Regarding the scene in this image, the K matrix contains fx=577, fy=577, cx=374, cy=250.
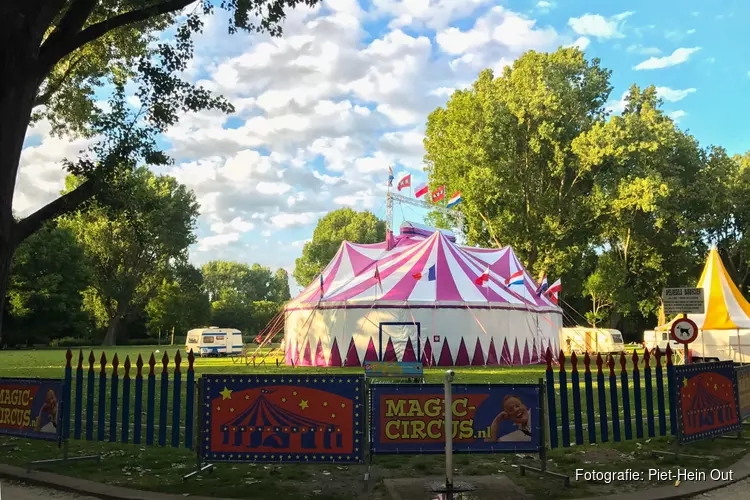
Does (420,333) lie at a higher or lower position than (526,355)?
higher

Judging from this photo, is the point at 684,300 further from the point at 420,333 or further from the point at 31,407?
the point at 420,333

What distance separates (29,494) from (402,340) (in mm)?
16698

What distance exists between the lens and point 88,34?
26.9ft

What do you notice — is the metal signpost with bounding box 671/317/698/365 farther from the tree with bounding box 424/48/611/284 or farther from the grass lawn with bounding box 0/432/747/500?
the tree with bounding box 424/48/611/284

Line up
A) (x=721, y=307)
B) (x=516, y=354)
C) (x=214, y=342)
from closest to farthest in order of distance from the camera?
(x=721, y=307), (x=516, y=354), (x=214, y=342)

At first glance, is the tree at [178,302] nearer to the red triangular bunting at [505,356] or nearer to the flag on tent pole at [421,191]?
the flag on tent pole at [421,191]

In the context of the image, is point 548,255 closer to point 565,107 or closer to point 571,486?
point 565,107

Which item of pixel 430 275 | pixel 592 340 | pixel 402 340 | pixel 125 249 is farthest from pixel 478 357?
pixel 125 249

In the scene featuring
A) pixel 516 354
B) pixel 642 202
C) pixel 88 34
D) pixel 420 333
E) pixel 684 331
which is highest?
pixel 642 202

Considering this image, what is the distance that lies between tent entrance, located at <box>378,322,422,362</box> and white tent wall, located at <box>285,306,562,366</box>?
4 centimetres

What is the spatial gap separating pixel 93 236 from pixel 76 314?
6.85 m

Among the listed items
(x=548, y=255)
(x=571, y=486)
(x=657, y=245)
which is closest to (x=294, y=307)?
(x=548, y=255)

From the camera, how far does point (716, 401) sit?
7.27 metres

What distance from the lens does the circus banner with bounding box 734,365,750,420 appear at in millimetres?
7730
